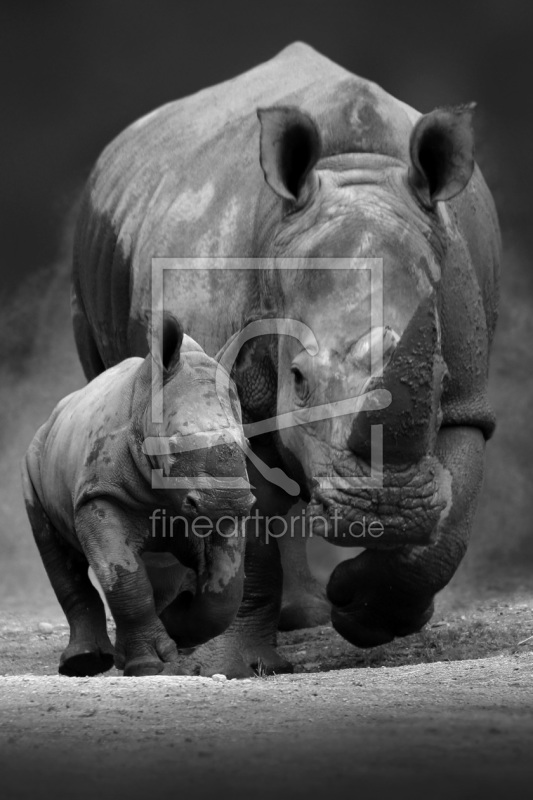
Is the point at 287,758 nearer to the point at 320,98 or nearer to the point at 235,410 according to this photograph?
the point at 235,410

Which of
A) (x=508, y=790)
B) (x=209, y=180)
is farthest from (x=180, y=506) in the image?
(x=508, y=790)

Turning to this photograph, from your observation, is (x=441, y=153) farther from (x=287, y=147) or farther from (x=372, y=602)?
(x=372, y=602)

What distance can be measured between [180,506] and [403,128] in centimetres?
187

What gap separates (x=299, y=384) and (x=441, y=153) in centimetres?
106

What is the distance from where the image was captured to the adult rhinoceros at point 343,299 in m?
5.81

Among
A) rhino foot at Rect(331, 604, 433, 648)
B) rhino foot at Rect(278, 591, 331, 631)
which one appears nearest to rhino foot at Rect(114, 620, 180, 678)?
rhino foot at Rect(331, 604, 433, 648)

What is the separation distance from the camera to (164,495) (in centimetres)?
616

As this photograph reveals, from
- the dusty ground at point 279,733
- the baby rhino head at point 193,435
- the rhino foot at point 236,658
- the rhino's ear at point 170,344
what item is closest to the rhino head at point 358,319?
the baby rhino head at point 193,435

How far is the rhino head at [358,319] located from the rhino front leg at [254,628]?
1.93 feet

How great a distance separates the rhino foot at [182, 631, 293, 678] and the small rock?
2.53 metres

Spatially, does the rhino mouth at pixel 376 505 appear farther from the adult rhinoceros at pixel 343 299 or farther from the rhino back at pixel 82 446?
the rhino back at pixel 82 446

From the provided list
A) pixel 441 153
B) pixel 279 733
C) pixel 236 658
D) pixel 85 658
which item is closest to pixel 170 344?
pixel 441 153

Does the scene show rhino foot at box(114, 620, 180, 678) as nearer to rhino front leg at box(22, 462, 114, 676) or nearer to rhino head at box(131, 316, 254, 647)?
rhino head at box(131, 316, 254, 647)

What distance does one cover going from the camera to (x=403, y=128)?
22.4 feet
